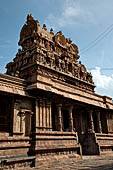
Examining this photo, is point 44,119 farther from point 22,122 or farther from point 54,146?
point 54,146

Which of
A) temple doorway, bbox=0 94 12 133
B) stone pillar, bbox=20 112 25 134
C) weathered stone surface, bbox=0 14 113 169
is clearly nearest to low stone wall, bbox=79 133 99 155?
weathered stone surface, bbox=0 14 113 169

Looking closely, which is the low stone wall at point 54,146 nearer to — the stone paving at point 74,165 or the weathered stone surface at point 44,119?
the weathered stone surface at point 44,119

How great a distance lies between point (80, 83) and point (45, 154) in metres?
19.0

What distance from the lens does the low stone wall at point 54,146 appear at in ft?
40.8

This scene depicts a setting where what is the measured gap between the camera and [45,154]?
1263cm

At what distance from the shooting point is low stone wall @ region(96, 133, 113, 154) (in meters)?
18.1

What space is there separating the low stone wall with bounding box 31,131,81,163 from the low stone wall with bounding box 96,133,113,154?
12.6 feet

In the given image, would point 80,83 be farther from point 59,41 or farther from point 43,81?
point 43,81

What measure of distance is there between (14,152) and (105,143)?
11574 mm

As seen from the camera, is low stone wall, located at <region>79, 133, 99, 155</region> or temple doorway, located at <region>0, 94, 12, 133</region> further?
low stone wall, located at <region>79, 133, 99, 155</region>

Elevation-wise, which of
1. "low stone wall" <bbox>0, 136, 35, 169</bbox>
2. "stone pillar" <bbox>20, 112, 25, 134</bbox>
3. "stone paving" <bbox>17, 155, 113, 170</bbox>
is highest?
"stone pillar" <bbox>20, 112, 25, 134</bbox>

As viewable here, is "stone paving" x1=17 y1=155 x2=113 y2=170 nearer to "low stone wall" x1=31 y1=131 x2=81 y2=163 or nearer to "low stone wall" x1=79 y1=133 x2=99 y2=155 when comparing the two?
"low stone wall" x1=31 y1=131 x2=81 y2=163

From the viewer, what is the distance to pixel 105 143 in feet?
62.8

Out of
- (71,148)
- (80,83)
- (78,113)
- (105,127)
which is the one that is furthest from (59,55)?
(71,148)
